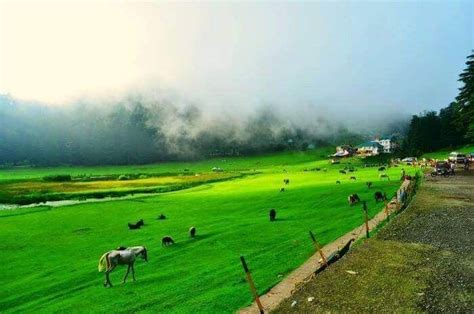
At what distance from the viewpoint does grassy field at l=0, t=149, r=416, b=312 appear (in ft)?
78.8

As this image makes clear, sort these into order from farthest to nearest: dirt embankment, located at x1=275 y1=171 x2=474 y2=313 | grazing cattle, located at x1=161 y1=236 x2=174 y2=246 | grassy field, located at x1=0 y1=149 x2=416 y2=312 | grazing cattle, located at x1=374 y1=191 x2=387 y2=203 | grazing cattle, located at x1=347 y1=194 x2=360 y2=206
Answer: grazing cattle, located at x1=374 y1=191 x2=387 y2=203, grazing cattle, located at x1=347 y1=194 x2=360 y2=206, grazing cattle, located at x1=161 y1=236 x2=174 y2=246, grassy field, located at x1=0 y1=149 x2=416 y2=312, dirt embankment, located at x1=275 y1=171 x2=474 y2=313

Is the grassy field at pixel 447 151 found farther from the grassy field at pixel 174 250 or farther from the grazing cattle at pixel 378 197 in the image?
the grazing cattle at pixel 378 197

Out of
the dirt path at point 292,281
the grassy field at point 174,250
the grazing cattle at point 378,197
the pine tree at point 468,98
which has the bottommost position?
the grassy field at point 174,250

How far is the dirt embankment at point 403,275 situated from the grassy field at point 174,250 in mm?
3919

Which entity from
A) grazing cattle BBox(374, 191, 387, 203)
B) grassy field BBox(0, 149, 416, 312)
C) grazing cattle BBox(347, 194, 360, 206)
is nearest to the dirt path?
grassy field BBox(0, 149, 416, 312)

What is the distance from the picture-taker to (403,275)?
826 inches

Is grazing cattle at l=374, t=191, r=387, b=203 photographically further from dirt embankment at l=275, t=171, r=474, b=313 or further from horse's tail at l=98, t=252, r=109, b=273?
horse's tail at l=98, t=252, r=109, b=273

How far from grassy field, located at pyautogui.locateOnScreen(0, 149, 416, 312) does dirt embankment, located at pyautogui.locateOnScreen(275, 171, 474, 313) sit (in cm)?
392

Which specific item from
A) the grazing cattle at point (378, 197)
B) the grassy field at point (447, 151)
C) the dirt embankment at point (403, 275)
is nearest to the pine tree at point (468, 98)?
the grassy field at point (447, 151)

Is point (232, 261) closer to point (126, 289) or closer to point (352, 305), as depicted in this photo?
point (126, 289)

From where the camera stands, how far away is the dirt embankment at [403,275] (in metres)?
17.6

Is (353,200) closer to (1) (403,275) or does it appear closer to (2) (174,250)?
(2) (174,250)

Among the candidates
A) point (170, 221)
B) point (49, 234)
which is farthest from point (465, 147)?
point (49, 234)

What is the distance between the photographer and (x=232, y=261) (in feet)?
98.2
